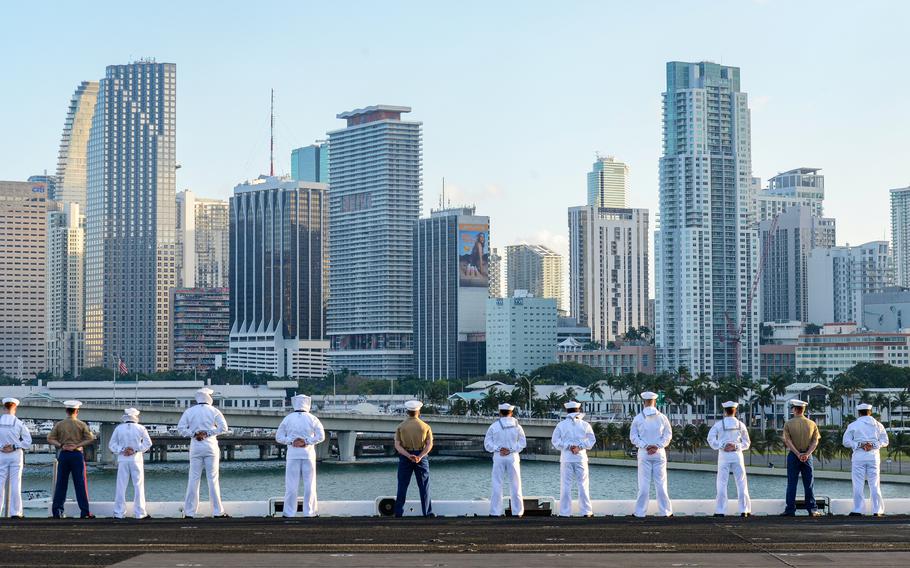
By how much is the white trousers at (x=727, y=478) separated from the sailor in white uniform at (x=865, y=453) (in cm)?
260

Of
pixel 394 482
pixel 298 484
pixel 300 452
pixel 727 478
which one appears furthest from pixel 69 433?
pixel 394 482

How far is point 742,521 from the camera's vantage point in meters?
32.8

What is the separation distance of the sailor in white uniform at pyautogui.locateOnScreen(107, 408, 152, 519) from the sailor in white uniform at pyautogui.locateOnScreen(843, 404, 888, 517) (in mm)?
16678

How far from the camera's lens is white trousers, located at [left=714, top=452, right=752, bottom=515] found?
112 feet

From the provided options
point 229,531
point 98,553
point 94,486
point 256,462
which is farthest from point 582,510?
point 256,462

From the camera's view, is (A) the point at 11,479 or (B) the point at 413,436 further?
(A) the point at 11,479

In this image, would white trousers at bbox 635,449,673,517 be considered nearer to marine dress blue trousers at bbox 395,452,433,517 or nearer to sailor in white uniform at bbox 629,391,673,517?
sailor in white uniform at bbox 629,391,673,517

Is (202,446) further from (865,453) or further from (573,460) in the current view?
(865,453)

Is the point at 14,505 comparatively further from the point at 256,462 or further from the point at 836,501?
the point at 256,462

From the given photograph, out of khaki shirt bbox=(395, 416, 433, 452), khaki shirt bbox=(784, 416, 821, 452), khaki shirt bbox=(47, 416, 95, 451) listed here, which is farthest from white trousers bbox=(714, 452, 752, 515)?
khaki shirt bbox=(47, 416, 95, 451)

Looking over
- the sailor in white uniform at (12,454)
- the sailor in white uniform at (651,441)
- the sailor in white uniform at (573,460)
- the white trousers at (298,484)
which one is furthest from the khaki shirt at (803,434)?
the sailor in white uniform at (12,454)

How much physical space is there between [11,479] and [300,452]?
6780 millimetres

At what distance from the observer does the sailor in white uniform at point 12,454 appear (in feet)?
111

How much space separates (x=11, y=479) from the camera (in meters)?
33.9
